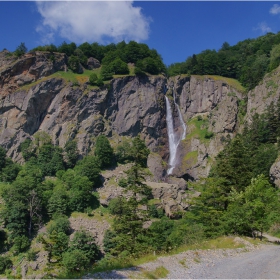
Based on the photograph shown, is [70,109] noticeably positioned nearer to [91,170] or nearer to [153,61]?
[91,170]

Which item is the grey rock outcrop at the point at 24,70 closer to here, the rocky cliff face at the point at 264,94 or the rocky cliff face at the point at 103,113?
the rocky cliff face at the point at 103,113

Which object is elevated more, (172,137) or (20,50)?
(20,50)

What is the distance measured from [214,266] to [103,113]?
64.8 metres

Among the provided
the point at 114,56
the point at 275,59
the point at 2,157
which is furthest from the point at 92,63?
the point at 275,59

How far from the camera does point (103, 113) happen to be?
76.1 m

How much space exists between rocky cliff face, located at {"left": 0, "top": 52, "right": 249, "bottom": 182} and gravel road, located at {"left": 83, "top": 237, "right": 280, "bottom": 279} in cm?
4854

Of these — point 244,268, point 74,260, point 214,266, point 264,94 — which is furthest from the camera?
point 264,94

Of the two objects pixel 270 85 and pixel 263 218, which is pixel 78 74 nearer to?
pixel 270 85

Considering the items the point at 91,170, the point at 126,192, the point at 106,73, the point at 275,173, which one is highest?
the point at 106,73

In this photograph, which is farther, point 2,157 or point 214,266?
point 2,157

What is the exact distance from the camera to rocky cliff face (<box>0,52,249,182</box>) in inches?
2741

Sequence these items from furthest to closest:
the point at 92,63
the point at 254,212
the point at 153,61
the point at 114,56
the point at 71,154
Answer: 1. the point at 92,63
2. the point at 114,56
3. the point at 153,61
4. the point at 71,154
5. the point at 254,212

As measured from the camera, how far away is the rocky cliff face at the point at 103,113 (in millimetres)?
69625

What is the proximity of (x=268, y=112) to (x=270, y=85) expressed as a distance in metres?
11.1
